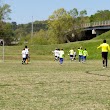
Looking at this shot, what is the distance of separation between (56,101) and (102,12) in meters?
168

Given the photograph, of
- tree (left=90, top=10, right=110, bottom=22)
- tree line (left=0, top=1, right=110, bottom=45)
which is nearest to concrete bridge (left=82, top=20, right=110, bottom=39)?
tree line (left=0, top=1, right=110, bottom=45)

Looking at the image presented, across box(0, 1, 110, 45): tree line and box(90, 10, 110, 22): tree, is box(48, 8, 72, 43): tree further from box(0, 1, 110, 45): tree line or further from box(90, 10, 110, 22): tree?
box(90, 10, 110, 22): tree

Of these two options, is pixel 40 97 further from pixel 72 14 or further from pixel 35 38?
pixel 35 38

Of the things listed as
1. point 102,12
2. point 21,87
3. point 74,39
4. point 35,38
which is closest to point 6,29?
point 35,38

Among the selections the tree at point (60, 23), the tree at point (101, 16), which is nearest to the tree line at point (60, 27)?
the tree at point (60, 23)

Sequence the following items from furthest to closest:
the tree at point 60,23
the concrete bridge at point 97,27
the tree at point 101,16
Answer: the tree at point 101,16 → the concrete bridge at point 97,27 → the tree at point 60,23

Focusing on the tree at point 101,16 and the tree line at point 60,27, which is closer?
the tree line at point 60,27

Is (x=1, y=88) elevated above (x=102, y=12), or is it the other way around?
(x=102, y=12)

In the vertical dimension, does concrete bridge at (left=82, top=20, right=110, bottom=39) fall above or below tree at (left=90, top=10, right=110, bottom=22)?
below

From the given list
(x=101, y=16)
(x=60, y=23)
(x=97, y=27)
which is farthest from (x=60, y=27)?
(x=101, y=16)

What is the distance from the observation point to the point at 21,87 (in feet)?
46.4

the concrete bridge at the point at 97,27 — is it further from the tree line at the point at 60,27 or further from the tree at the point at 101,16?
the tree at the point at 101,16

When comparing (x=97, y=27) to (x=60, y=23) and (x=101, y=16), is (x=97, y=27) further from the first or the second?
(x=101, y=16)

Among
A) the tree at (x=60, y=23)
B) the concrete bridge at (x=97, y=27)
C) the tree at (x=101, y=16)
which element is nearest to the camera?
the tree at (x=60, y=23)
